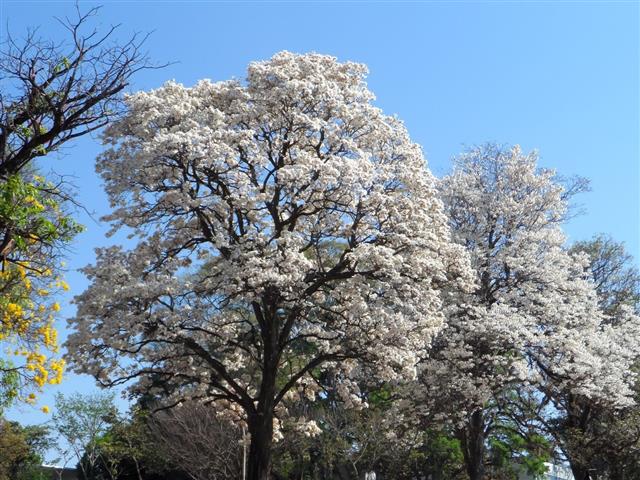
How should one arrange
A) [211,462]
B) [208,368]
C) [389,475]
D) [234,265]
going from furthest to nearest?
1. [389,475]
2. [211,462]
3. [208,368]
4. [234,265]

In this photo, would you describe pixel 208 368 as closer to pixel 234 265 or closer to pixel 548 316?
pixel 234 265

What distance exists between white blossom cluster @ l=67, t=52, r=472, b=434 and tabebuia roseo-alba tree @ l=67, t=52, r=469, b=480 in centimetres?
4

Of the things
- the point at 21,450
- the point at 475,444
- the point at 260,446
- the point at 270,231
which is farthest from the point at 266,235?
the point at 21,450

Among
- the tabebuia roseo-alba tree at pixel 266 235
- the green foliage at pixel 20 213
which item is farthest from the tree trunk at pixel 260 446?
the green foliage at pixel 20 213

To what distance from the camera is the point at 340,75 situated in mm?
19359

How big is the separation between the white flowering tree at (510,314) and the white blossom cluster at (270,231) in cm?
473

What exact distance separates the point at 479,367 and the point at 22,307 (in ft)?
43.0

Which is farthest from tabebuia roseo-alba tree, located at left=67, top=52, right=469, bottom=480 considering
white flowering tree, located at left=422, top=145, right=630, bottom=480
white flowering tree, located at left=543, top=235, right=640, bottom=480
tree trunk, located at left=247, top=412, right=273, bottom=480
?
white flowering tree, located at left=543, top=235, right=640, bottom=480

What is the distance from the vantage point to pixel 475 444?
2572 cm

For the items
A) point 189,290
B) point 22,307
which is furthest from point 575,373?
point 22,307

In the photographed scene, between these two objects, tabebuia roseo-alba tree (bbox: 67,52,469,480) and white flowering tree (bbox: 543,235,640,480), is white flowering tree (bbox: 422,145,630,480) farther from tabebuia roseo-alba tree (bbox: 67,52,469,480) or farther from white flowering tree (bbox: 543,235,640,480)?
tabebuia roseo-alba tree (bbox: 67,52,469,480)

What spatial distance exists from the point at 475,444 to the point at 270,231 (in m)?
12.4

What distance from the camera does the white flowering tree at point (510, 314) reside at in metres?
23.5

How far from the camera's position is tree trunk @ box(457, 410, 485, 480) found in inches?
998
